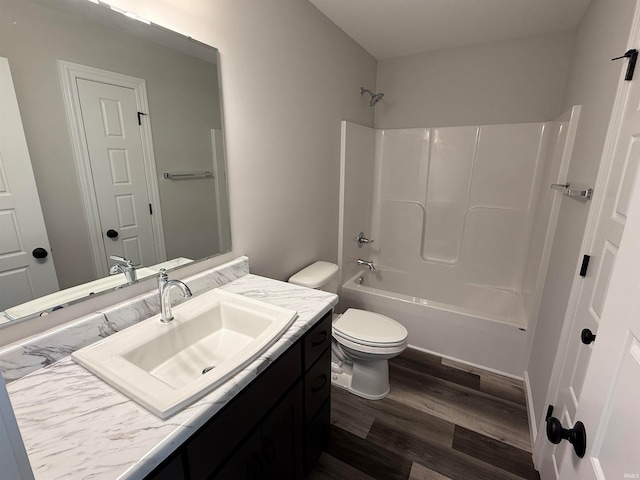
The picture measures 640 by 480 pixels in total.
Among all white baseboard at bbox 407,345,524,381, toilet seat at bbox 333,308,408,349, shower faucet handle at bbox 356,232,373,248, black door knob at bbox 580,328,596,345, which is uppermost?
black door knob at bbox 580,328,596,345

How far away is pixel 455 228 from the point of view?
286 cm

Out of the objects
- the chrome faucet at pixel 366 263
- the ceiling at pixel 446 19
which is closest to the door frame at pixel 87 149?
the ceiling at pixel 446 19

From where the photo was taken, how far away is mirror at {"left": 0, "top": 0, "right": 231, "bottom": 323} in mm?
885

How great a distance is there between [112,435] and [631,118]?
1685 mm

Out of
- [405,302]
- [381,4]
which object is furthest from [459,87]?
[405,302]

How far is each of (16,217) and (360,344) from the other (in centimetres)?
161

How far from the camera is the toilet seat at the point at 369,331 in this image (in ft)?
5.90

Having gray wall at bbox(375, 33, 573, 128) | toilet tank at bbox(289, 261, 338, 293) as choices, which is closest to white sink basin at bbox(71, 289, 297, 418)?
toilet tank at bbox(289, 261, 338, 293)

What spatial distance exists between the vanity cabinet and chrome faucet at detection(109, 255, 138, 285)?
2.07 ft

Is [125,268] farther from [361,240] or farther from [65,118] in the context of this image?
[361,240]

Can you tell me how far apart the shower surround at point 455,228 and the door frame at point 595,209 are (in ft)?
2.40

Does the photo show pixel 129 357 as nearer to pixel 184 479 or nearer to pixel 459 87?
pixel 184 479

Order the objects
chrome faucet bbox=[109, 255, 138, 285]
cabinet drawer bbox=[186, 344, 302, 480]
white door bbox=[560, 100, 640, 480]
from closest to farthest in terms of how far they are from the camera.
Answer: white door bbox=[560, 100, 640, 480] → cabinet drawer bbox=[186, 344, 302, 480] → chrome faucet bbox=[109, 255, 138, 285]

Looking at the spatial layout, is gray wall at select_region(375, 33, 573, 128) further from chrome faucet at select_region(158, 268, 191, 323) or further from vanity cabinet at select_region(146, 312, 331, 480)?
chrome faucet at select_region(158, 268, 191, 323)
